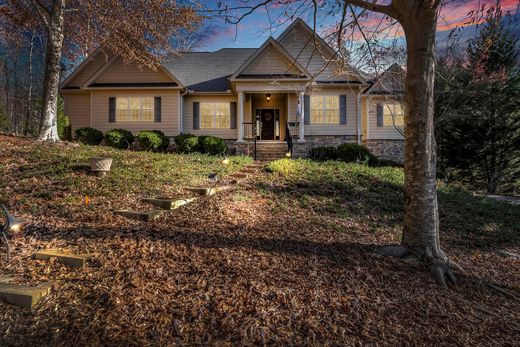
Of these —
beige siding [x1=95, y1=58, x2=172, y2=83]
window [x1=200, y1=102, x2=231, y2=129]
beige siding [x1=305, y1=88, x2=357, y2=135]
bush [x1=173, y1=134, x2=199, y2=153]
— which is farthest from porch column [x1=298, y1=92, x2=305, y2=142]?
beige siding [x1=95, y1=58, x2=172, y2=83]

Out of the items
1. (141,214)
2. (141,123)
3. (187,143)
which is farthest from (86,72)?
(141,214)

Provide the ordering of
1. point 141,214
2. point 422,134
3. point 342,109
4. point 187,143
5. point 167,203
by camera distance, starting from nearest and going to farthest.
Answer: point 422,134
point 141,214
point 167,203
point 187,143
point 342,109

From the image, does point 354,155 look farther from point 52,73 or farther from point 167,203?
point 52,73

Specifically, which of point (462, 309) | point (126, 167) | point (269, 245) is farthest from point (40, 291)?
point (126, 167)

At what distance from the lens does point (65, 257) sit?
2789 millimetres

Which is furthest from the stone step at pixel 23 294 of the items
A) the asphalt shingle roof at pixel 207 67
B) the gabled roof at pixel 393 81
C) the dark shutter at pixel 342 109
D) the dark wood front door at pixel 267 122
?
the dark wood front door at pixel 267 122

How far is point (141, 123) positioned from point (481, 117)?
1530 centimetres

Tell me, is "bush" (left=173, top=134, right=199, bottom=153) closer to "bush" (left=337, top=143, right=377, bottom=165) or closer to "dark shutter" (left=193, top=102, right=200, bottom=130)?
"dark shutter" (left=193, top=102, right=200, bottom=130)

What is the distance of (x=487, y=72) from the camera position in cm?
1254

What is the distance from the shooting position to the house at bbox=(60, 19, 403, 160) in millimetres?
13609

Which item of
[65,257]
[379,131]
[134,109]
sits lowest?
[65,257]

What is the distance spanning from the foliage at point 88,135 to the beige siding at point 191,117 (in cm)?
392

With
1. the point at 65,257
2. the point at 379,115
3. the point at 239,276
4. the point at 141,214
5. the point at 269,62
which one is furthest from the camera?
the point at 379,115

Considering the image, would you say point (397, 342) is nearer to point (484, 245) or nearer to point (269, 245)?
point (269, 245)
